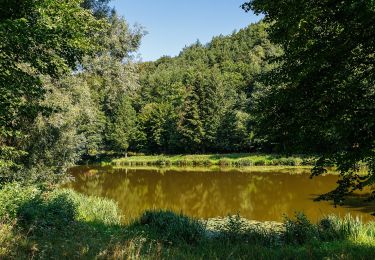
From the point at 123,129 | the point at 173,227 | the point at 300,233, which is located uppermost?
the point at 123,129

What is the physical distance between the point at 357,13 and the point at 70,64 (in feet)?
27.7

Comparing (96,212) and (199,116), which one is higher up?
(199,116)

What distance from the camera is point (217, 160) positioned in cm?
6059

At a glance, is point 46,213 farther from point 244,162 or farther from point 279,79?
point 244,162

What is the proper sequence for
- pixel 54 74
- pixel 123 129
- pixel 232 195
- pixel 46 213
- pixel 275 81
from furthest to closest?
1. pixel 123 129
2. pixel 232 195
3. pixel 46 213
4. pixel 54 74
5. pixel 275 81

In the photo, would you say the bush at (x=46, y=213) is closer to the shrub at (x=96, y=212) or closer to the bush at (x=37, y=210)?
the bush at (x=37, y=210)

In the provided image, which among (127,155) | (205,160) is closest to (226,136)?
(205,160)

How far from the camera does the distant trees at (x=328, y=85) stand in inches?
279

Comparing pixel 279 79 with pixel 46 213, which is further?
pixel 46 213

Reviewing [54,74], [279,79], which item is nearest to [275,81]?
[279,79]

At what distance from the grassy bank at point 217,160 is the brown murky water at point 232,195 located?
684 centimetres

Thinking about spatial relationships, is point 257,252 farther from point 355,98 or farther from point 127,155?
point 127,155

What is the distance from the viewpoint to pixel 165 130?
77250 mm

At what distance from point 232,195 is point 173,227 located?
18.2m
